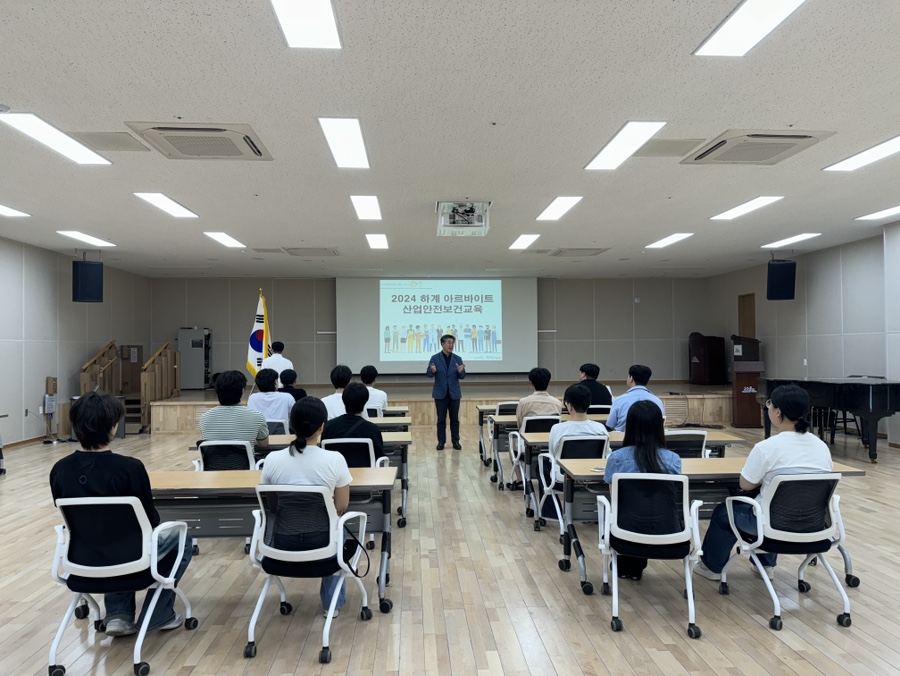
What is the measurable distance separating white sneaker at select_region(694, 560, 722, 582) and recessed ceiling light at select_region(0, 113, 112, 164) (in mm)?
5411

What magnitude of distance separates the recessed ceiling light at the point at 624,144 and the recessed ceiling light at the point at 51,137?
168 inches

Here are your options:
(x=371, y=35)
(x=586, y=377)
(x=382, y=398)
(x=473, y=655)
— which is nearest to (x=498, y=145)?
(x=371, y=35)

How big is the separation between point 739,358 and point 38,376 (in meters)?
12.9

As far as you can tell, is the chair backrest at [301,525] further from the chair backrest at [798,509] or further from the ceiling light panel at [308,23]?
the ceiling light panel at [308,23]

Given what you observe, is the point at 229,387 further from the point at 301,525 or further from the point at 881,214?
the point at 881,214

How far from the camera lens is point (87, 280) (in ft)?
31.3

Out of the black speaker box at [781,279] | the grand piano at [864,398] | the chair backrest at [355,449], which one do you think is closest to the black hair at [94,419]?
the chair backrest at [355,449]

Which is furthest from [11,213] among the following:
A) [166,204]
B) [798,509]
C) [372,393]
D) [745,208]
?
[745,208]

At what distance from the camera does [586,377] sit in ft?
20.2

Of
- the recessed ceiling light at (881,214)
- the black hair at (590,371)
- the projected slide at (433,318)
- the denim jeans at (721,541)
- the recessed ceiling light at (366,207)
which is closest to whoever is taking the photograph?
the denim jeans at (721,541)

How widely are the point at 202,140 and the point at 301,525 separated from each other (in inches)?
130

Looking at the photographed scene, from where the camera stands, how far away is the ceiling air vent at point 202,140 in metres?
4.46

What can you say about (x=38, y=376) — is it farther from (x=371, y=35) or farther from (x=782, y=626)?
(x=782, y=626)

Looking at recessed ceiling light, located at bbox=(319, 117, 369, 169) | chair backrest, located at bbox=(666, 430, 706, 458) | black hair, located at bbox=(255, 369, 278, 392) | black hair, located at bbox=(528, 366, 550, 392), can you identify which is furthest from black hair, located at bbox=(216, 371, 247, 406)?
chair backrest, located at bbox=(666, 430, 706, 458)
